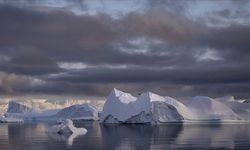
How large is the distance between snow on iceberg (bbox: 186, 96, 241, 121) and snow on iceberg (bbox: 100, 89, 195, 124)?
2793 mm

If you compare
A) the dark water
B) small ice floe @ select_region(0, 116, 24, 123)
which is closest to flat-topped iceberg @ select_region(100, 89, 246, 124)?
the dark water

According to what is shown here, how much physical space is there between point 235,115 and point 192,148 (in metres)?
62.7

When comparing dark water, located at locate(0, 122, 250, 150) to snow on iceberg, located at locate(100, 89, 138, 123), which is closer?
dark water, located at locate(0, 122, 250, 150)

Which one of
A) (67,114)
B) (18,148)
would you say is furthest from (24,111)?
(18,148)

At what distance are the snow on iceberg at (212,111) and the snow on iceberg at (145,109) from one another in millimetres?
2793

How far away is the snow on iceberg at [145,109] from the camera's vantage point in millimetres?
84500

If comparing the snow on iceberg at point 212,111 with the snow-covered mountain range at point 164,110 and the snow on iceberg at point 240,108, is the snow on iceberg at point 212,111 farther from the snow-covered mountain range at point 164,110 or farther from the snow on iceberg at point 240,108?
the snow on iceberg at point 240,108

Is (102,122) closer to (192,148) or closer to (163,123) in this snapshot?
(163,123)

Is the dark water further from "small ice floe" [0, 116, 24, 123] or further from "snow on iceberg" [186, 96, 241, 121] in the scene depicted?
"small ice floe" [0, 116, 24, 123]

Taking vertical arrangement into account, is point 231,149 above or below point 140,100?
below

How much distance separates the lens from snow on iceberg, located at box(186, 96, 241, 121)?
9281 cm

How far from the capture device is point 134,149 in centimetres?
3538

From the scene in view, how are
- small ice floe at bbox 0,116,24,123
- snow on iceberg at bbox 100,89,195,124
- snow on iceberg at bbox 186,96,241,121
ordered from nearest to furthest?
1. snow on iceberg at bbox 100,89,195,124
2. snow on iceberg at bbox 186,96,241,121
3. small ice floe at bbox 0,116,24,123

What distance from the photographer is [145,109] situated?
83688 mm
